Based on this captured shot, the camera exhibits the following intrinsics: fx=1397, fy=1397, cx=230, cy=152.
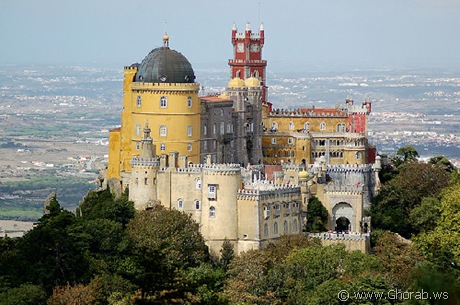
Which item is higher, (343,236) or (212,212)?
(212,212)

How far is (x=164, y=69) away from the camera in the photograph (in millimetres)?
91250

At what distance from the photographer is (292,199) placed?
85.4m

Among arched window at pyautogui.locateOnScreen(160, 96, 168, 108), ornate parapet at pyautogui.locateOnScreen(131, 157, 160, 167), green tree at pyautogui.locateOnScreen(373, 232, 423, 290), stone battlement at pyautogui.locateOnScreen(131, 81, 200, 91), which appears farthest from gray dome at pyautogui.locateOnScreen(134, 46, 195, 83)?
green tree at pyautogui.locateOnScreen(373, 232, 423, 290)

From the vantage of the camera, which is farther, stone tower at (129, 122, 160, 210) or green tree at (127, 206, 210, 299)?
stone tower at (129, 122, 160, 210)

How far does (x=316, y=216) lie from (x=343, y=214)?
7.73 ft

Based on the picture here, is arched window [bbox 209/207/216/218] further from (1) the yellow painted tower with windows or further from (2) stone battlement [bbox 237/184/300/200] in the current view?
(1) the yellow painted tower with windows

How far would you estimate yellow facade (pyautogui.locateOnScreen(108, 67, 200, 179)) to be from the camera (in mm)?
91500

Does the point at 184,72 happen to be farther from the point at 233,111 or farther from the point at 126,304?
the point at 126,304

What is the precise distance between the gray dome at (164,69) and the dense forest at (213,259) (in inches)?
328

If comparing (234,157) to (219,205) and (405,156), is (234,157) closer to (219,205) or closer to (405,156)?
(219,205)

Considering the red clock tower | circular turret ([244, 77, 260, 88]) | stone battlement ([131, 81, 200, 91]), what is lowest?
stone battlement ([131, 81, 200, 91])

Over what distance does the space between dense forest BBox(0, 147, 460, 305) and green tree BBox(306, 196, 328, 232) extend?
0.09m

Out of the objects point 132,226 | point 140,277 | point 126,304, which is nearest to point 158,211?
point 132,226

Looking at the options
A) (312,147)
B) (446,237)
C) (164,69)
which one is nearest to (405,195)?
(446,237)
